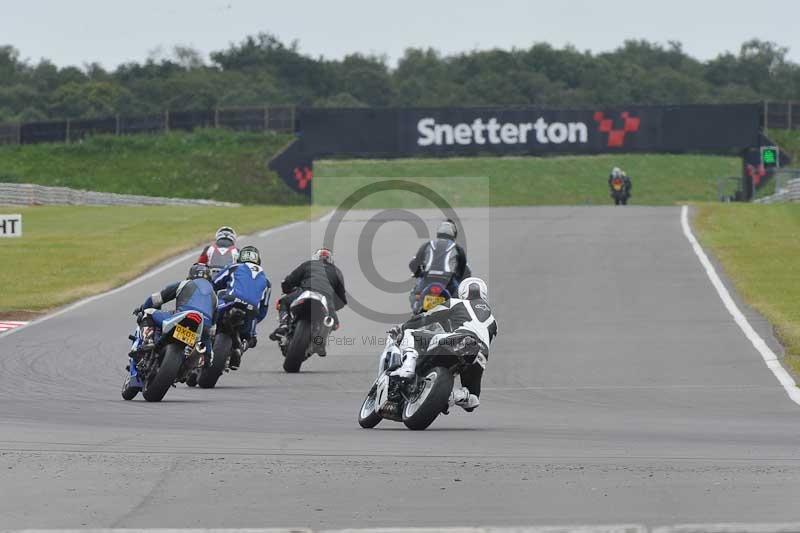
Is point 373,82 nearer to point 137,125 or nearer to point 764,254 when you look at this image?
point 137,125

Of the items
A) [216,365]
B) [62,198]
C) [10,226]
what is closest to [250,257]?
[216,365]

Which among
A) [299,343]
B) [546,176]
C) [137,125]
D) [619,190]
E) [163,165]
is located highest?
[137,125]

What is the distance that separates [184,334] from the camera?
48.9ft

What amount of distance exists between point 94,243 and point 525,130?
21.1 metres

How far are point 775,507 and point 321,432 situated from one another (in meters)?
4.74

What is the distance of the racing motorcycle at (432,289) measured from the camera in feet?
69.2

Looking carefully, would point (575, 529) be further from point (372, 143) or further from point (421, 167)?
point (421, 167)

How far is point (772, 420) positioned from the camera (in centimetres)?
1371

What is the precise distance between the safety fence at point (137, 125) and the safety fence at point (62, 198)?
8484mm

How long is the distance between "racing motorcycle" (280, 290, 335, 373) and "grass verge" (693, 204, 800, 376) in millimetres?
5446

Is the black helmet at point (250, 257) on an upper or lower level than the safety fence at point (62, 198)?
upper

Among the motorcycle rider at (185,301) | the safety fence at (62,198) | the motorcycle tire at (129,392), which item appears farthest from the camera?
the safety fence at (62,198)

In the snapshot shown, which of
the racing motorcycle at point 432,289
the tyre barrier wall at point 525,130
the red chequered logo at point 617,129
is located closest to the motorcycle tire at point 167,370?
the racing motorcycle at point 432,289

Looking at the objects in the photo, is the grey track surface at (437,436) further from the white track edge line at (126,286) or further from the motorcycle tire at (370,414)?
the white track edge line at (126,286)
